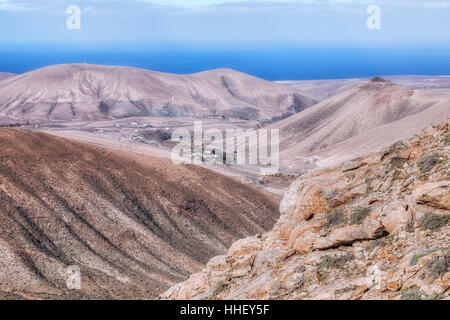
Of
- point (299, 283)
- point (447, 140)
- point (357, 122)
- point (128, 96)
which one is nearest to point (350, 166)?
point (447, 140)

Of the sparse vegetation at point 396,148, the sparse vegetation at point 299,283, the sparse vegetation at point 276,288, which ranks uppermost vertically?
the sparse vegetation at point 396,148

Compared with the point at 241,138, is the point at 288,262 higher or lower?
higher

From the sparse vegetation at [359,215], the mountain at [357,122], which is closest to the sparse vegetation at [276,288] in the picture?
the sparse vegetation at [359,215]

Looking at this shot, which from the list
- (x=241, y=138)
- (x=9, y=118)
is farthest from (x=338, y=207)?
(x=9, y=118)

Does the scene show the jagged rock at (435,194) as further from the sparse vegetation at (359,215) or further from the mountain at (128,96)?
the mountain at (128,96)

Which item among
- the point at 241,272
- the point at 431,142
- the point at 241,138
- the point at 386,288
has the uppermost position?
the point at 431,142
